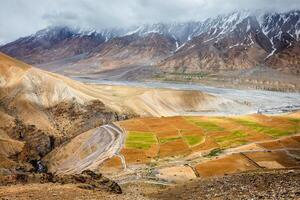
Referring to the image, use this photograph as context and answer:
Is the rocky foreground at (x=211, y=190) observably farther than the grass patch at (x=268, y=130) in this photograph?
No

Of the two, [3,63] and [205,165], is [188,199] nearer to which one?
[205,165]

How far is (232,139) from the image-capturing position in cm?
9894

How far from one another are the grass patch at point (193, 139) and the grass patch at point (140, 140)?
754cm

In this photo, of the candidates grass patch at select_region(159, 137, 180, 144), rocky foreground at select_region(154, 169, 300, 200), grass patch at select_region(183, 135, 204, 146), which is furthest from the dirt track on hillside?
rocky foreground at select_region(154, 169, 300, 200)

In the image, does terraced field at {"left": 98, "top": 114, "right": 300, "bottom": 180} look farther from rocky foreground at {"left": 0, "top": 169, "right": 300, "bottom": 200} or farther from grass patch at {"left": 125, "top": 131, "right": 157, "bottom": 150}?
rocky foreground at {"left": 0, "top": 169, "right": 300, "bottom": 200}

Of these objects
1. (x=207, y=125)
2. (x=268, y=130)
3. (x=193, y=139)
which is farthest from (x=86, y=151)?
(x=268, y=130)

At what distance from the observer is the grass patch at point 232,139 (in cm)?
9394

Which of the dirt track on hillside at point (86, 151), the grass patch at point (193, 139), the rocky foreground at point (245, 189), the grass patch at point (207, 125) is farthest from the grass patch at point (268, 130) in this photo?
the rocky foreground at point (245, 189)

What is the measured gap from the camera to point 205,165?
241 feet

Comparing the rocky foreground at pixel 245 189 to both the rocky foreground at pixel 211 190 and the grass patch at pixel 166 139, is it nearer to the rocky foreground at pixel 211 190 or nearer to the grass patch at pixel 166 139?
the rocky foreground at pixel 211 190

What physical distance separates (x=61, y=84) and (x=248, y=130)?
2248 inches

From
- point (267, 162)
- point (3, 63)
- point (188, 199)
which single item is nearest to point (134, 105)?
point (3, 63)

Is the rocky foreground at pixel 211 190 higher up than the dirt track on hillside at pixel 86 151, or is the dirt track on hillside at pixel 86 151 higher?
the rocky foreground at pixel 211 190

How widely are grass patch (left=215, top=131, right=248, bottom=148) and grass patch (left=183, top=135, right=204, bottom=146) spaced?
377 cm
